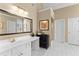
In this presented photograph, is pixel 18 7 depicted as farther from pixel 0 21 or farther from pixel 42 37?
pixel 42 37

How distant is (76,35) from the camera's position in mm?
6723

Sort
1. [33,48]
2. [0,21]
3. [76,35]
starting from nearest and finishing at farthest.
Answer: [0,21] < [33,48] < [76,35]

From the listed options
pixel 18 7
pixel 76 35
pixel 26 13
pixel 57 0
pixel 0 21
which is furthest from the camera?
pixel 76 35

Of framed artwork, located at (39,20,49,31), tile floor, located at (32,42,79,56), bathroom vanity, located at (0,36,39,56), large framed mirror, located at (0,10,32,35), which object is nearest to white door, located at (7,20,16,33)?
large framed mirror, located at (0,10,32,35)

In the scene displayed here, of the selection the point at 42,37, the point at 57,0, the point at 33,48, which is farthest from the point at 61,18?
the point at 57,0

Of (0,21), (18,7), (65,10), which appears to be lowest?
(0,21)

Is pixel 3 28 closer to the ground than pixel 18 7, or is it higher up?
closer to the ground

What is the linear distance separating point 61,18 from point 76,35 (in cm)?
162

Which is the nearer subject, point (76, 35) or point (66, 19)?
point (76, 35)

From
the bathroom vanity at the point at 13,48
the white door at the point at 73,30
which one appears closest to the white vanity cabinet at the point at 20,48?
the bathroom vanity at the point at 13,48

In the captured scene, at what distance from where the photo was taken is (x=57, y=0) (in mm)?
1598

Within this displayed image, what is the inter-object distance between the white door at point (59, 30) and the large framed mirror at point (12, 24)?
333 cm

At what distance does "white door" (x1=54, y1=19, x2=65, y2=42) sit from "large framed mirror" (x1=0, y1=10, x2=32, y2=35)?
3.33m

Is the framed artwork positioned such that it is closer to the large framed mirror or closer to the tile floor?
the tile floor
